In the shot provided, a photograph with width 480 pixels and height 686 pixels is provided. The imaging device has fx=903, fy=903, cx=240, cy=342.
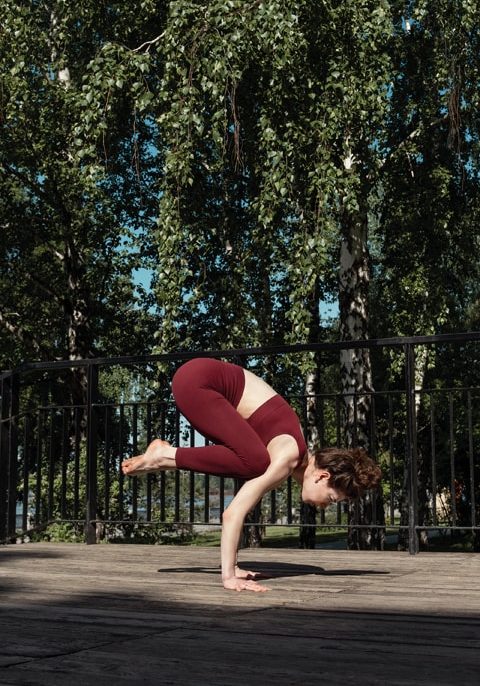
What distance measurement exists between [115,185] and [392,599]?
1554cm

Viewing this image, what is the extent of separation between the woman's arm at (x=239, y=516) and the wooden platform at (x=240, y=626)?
78mm

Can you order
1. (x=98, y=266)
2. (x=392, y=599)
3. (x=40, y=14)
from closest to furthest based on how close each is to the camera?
(x=392, y=599)
(x=40, y=14)
(x=98, y=266)

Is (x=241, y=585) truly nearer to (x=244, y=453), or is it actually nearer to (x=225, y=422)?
(x=244, y=453)

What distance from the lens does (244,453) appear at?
143 inches

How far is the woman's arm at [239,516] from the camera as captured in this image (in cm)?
343

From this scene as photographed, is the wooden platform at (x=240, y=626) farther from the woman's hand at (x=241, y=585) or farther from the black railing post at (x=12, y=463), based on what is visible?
the black railing post at (x=12, y=463)

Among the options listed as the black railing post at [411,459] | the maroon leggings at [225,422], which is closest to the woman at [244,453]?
the maroon leggings at [225,422]

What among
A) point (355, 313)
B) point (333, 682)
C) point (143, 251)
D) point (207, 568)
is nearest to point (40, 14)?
point (143, 251)

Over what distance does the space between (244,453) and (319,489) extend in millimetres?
335

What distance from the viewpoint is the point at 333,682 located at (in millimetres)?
1830

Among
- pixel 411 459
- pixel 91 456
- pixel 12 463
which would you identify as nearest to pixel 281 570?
pixel 411 459

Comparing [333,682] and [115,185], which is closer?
[333,682]

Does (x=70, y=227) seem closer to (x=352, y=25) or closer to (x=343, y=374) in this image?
(x=343, y=374)

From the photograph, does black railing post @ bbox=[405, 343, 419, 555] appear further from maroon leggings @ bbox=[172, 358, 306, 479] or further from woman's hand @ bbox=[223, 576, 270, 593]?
woman's hand @ bbox=[223, 576, 270, 593]
